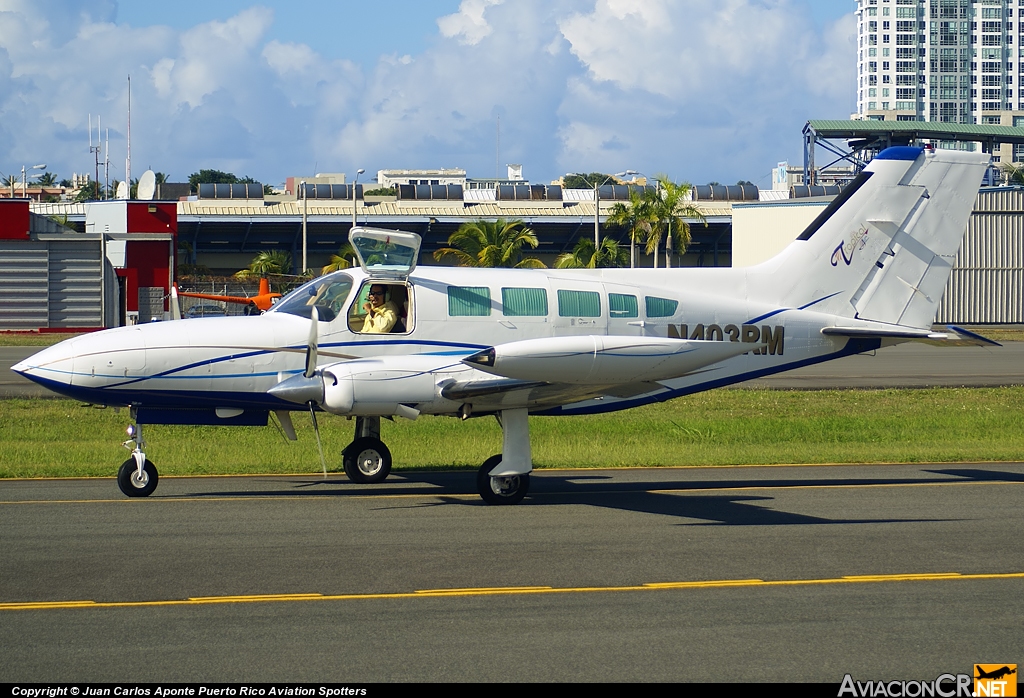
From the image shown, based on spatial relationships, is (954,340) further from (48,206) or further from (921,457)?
(48,206)

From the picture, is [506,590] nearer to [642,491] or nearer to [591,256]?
[642,491]

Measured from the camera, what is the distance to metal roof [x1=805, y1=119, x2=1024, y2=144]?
89312mm

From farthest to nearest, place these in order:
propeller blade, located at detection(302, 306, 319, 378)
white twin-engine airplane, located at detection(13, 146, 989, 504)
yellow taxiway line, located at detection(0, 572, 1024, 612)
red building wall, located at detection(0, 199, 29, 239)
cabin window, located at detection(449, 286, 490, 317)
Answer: red building wall, located at detection(0, 199, 29, 239)
cabin window, located at detection(449, 286, 490, 317)
propeller blade, located at detection(302, 306, 319, 378)
white twin-engine airplane, located at detection(13, 146, 989, 504)
yellow taxiway line, located at detection(0, 572, 1024, 612)

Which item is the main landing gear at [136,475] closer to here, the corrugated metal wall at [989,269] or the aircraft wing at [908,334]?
the aircraft wing at [908,334]

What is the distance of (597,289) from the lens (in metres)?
14.6

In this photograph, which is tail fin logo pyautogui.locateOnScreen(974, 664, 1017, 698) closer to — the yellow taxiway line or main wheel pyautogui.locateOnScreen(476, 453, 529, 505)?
the yellow taxiway line

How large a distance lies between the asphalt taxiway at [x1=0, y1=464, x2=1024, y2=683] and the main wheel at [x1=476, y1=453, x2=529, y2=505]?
0.98 ft

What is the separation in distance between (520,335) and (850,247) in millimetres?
5190

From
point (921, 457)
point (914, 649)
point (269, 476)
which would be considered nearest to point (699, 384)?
point (921, 457)

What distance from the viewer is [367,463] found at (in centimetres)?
1508

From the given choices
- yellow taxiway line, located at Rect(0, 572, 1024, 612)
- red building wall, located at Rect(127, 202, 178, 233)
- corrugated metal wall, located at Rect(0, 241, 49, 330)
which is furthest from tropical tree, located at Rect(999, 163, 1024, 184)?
yellow taxiway line, located at Rect(0, 572, 1024, 612)

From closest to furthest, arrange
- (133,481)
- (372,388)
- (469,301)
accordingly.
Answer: (372,388) < (133,481) < (469,301)

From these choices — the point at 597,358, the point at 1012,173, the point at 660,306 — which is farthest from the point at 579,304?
the point at 1012,173

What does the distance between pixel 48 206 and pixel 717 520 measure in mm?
88059
